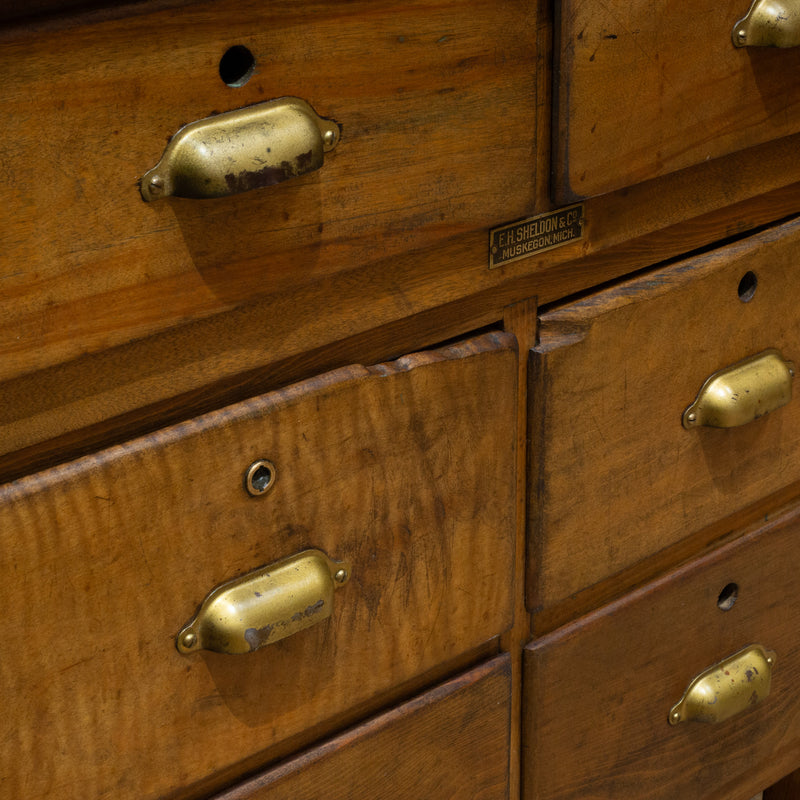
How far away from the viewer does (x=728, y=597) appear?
78 cm

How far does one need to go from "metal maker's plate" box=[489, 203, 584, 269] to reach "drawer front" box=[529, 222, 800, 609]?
39 mm

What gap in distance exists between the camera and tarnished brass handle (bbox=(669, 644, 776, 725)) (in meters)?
0.76

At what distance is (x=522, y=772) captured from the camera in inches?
28.2

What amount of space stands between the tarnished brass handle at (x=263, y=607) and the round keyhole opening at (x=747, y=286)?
0.27m

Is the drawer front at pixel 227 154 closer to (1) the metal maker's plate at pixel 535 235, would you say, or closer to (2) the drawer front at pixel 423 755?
(1) the metal maker's plate at pixel 535 235

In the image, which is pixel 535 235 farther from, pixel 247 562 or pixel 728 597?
pixel 728 597

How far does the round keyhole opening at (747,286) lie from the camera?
679mm

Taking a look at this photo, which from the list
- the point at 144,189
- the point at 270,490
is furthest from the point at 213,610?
the point at 144,189

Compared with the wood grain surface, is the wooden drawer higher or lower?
lower

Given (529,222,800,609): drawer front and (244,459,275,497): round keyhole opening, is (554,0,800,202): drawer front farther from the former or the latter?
(244,459,275,497): round keyhole opening

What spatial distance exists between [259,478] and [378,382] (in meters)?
0.07

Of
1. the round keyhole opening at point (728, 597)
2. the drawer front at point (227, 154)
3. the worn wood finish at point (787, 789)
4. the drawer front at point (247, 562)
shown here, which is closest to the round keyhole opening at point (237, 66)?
the drawer front at point (227, 154)

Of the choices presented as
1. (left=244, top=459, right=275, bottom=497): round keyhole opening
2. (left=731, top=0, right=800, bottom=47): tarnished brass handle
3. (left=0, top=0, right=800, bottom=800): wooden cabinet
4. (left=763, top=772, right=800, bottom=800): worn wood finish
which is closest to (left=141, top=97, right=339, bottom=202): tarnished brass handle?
(left=0, top=0, right=800, bottom=800): wooden cabinet

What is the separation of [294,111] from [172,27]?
57mm
